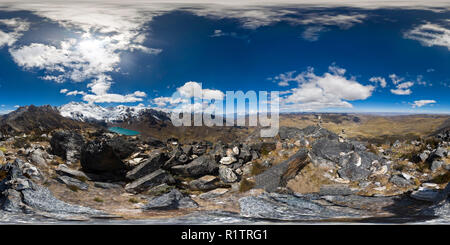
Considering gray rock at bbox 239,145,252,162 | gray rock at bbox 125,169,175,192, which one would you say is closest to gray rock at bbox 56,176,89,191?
gray rock at bbox 125,169,175,192

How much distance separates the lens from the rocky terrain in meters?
3.23

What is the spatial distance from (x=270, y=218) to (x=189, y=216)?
1.18 meters

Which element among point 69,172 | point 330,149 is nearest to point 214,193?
point 69,172

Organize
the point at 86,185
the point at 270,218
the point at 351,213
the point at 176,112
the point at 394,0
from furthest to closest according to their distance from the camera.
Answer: the point at 394,0 < the point at 176,112 < the point at 86,185 < the point at 351,213 < the point at 270,218

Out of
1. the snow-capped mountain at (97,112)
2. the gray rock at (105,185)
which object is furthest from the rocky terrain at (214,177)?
the snow-capped mountain at (97,112)

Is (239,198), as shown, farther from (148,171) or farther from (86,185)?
(86,185)

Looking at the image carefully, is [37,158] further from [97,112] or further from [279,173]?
[279,173]

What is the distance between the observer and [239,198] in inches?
152

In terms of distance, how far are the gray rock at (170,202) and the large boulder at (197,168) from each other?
860 millimetres

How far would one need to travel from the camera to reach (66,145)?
4172 mm

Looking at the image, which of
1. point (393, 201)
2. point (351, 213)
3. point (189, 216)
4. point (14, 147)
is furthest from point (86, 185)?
point (393, 201)

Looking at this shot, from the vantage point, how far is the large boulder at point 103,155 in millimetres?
3912

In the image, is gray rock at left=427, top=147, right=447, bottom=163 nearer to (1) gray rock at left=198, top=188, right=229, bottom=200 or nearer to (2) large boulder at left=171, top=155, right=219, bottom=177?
(1) gray rock at left=198, top=188, right=229, bottom=200

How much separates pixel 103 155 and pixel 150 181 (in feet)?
3.15
